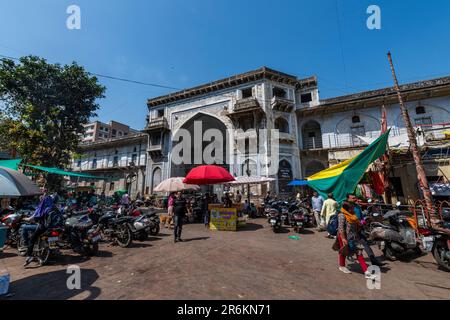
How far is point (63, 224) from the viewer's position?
535cm

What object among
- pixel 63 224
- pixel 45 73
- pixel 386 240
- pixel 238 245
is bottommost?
pixel 238 245

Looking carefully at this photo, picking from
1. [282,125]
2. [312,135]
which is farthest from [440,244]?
[312,135]

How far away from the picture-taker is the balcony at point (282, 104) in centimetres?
1911

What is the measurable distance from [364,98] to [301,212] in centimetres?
1559

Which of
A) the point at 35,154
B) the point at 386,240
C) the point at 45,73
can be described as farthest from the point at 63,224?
the point at 45,73

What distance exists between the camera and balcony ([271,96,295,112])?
19109mm

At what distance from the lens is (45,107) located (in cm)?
1738

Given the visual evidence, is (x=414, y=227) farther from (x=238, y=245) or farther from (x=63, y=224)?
(x=63, y=224)

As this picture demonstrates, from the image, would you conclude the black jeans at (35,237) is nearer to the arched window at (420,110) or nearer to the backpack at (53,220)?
the backpack at (53,220)

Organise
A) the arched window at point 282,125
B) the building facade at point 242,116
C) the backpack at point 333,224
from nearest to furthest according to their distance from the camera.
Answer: the backpack at point 333,224 < the building facade at point 242,116 < the arched window at point 282,125

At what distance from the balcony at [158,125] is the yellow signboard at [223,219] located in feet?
58.0

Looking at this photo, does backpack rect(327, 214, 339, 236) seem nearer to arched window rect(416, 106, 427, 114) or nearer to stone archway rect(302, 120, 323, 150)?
stone archway rect(302, 120, 323, 150)

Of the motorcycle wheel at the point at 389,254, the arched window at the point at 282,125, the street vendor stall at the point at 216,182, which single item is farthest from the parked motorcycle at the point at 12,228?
the arched window at the point at 282,125

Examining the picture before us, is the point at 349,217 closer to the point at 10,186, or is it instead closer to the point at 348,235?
the point at 348,235
